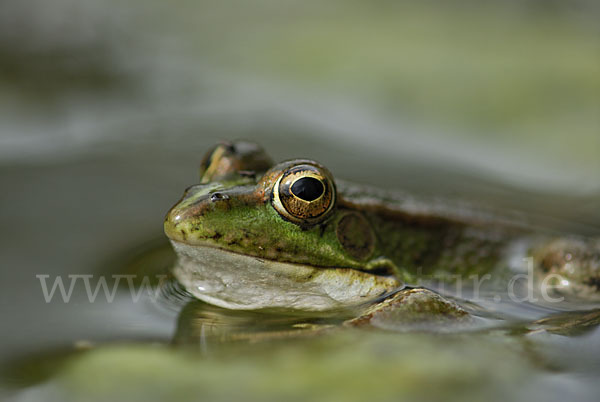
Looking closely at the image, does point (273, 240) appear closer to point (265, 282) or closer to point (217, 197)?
point (265, 282)

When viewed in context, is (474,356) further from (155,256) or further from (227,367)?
(155,256)

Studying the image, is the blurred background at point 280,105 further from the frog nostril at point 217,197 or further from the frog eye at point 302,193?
the frog eye at point 302,193

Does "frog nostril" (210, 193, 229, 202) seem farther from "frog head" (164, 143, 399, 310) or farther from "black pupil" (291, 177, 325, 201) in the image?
"black pupil" (291, 177, 325, 201)

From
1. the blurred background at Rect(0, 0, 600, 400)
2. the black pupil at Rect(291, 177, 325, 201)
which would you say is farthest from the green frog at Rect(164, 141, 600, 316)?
the blurred background at Rect(0, 0, 600, 400)

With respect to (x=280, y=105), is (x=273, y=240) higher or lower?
lower

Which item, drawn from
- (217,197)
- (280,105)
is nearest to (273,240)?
(217,197)

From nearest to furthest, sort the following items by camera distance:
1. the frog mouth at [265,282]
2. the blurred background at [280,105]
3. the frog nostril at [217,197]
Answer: the frog nostril at [217,197] → the frog mouth at [265,282] → the blurred background at [280,105]

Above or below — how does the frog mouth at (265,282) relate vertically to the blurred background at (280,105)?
below

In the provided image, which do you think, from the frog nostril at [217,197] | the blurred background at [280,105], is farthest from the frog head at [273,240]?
the blurred background at [280,105]
